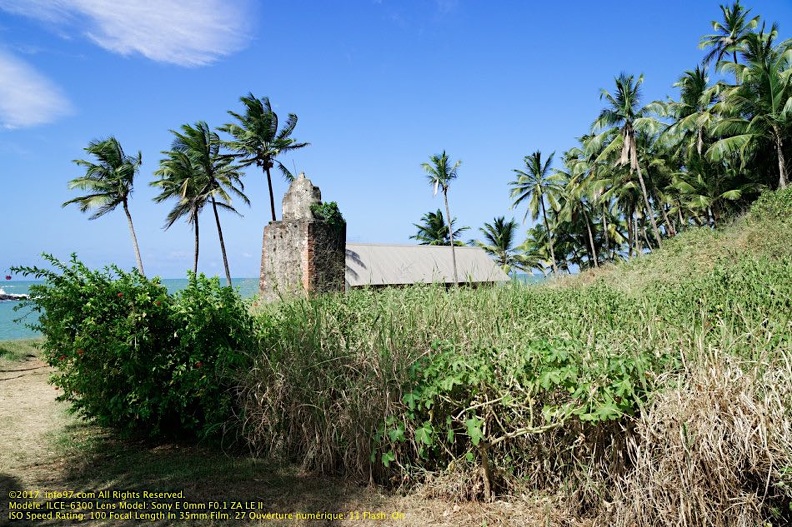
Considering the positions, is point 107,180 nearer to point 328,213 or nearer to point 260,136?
point 260,136

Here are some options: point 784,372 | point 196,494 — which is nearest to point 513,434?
point 784,372

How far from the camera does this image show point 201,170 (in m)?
28.3

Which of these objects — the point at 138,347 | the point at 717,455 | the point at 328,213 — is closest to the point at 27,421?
the point at 138,347

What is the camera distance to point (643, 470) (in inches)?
125

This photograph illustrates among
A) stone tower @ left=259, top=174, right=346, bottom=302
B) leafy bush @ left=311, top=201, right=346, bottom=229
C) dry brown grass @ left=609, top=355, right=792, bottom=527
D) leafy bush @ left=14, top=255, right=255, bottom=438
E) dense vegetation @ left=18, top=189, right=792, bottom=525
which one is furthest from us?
leafy bush @ left=311, top=201, right=346, bottom=229

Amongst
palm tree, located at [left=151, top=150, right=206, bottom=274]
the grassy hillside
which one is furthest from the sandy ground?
palm tree, located at [left=151, top=150, right=206, bottom=274]

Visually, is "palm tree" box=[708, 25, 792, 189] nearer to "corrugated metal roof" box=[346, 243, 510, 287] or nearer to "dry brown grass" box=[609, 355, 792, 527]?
"corrugated metal roof" box=[346, 243, 510, 287]

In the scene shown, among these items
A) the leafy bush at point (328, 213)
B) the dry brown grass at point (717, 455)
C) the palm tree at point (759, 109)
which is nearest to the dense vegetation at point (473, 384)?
the dry brown grass at point (717, 455)

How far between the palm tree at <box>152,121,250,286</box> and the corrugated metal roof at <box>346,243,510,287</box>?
7856 millimetres

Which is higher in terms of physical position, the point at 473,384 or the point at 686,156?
the point at 686,156

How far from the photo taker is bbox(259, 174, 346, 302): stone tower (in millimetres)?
9234

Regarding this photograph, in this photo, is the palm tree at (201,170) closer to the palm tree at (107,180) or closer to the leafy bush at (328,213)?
the palm tree at (107,180)

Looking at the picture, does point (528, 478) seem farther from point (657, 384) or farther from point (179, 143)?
point (179, 143)

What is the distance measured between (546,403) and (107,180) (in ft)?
99.8
